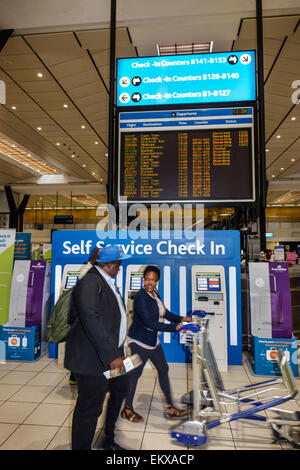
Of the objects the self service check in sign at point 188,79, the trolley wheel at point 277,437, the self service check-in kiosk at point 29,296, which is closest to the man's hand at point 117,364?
the trolley wheel at point 277,437

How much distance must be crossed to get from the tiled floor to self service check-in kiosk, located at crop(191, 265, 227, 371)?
0.33m

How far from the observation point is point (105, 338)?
6.67 ft

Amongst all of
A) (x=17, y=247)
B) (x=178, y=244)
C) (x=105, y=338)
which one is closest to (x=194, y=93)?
(x=178, y=244)

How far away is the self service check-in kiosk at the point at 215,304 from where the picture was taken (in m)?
4.16

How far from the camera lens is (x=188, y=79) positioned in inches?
164

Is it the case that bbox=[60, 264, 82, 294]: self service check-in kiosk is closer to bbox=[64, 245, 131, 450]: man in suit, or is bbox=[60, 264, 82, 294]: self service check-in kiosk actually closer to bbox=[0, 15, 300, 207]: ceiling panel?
bbox=[64, 245, 131, 450]: man in suit

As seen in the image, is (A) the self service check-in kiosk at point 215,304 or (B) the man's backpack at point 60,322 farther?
(A) the self service check-in kiosk at point 215,304

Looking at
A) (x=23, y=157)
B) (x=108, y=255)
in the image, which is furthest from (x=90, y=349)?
(x=23, y=157)

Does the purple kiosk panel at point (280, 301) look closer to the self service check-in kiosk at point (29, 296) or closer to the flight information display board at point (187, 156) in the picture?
the flight information display board at point (187, 156)

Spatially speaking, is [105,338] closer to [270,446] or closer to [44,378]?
[270,446]

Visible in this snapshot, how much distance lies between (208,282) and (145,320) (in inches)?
65.6

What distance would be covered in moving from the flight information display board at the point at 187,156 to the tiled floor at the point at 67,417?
2214 mm

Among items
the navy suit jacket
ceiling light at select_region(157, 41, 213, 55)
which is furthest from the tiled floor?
ceiling light at select_region(157, 41, 213, 55)
